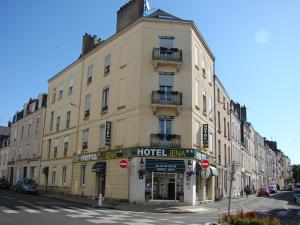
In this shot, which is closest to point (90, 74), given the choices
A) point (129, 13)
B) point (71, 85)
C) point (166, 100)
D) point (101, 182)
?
point (71, 85)

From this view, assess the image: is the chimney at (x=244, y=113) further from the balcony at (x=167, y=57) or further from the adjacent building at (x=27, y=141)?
the balcony at (x=167, y=57)

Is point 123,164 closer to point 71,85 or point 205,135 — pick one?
point 205,135

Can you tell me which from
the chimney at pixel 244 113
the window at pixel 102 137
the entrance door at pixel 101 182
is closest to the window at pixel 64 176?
the entrance door at pixel 101 182

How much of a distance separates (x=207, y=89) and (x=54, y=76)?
1714 cm

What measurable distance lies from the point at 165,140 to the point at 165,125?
105 cm

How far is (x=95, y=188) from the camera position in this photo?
2809cm

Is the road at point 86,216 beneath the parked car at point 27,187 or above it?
beneath

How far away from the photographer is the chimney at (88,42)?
114ft

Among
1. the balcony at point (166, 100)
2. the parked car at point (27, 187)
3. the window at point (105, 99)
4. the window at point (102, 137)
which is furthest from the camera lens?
the parked car at point (27, 187)

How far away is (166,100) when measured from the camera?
25.5 m

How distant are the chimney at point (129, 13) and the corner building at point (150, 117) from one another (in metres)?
0.11

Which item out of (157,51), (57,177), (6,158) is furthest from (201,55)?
(6,158)

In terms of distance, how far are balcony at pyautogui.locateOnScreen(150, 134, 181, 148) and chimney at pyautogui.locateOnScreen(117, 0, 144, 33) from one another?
9415 millimetres

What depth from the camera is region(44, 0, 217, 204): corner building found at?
24469mm
